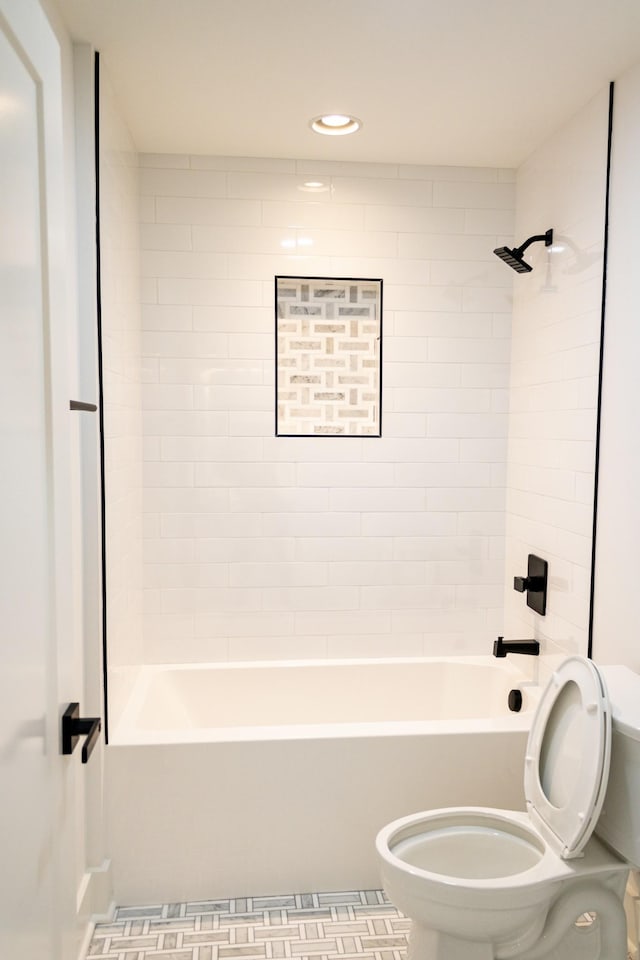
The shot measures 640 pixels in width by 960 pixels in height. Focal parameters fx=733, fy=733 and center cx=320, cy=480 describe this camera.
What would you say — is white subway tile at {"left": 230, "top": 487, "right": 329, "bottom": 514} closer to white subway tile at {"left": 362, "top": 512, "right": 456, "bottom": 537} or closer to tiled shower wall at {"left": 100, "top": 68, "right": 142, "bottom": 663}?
white subway tile at {"left": 362, "top": 512, "right": 456, "bottom": 537}

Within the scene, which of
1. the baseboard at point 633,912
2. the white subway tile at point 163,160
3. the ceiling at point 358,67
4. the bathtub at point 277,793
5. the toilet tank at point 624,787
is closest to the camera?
the toilet tank at point 624,787

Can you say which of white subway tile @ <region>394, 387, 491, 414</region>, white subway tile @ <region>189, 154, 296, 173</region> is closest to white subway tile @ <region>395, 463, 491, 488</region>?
white subway tile @ <region>394, 387, 491, 414</region>

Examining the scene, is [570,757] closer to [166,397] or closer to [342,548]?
[342,548]

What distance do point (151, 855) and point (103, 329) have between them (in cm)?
176

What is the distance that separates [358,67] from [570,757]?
217 cm

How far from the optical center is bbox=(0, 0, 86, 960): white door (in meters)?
1.02

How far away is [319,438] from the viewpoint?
3.26m

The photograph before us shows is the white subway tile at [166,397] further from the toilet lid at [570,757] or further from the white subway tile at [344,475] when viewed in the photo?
the toilet lid at [570,757]

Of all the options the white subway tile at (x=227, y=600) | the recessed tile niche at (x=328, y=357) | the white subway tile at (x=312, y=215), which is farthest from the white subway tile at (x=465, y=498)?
the white subway tile at (x=312, y=215)

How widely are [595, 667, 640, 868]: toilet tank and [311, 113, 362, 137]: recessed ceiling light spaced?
216 centimetres

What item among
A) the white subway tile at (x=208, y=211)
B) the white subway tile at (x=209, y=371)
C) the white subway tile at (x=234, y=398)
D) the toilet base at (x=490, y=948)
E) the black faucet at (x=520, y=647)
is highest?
the white subway tile at (x=208, y=211)

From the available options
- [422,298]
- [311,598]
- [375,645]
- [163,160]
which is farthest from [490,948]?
[163,160]

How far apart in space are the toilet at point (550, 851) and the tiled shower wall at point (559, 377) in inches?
23.4

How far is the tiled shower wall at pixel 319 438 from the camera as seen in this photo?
3150mm
